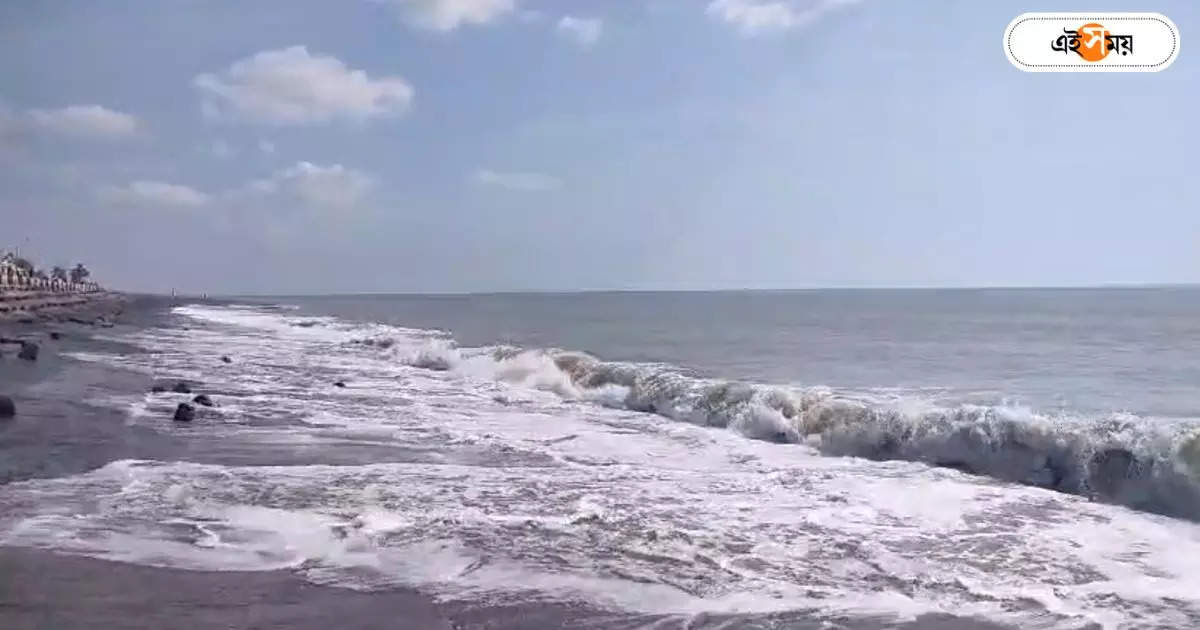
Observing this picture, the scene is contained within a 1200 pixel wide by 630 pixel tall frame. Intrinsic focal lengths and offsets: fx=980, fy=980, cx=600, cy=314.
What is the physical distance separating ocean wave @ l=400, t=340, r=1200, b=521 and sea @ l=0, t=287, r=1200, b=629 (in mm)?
53

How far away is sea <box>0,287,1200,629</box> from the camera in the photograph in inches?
319

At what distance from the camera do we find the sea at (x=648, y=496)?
810 centimetres

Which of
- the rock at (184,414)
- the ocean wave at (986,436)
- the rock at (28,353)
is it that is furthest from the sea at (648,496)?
the rock at (28,353)

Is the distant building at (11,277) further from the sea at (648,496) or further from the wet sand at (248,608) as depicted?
the wet sand at (248,608)

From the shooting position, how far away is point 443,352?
38.9 metres

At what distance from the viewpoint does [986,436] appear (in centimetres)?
1598

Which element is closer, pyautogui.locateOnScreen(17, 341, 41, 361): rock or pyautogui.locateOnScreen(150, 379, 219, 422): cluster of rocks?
pyautogui.locateOnScreen(150, 379, 219, 422): cluster of rocks

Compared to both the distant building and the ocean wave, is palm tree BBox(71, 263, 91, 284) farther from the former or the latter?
the ocean wave

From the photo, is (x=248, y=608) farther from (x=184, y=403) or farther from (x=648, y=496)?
(x=184, y=403)

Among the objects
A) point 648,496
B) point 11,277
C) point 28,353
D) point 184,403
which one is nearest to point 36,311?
point 28,353

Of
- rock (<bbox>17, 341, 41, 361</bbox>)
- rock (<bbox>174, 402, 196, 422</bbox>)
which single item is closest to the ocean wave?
rock (<bbox>174, 402, 196, 422</bbox>)

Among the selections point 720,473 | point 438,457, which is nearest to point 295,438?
point 438,457

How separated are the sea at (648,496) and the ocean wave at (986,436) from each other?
53mm

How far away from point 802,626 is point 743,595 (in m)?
0.80
